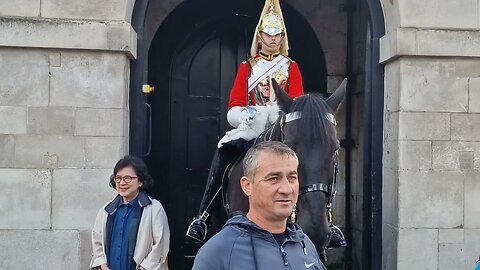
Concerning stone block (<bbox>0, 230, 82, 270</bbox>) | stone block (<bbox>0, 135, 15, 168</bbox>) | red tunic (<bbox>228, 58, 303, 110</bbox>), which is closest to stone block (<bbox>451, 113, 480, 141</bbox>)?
red tunic (<bbox>228, 58, 303, 110</bbox>)

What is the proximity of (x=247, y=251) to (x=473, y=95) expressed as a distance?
4.21 m

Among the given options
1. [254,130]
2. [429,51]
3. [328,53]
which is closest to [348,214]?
[328,53]

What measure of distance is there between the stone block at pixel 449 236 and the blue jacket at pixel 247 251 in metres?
3.68

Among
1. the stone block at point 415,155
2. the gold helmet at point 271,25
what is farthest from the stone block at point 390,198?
the gold helmet at point 271,25

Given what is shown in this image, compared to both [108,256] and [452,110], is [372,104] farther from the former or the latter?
[108,256]

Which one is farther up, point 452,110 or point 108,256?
point 452,110

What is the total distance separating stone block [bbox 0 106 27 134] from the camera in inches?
213

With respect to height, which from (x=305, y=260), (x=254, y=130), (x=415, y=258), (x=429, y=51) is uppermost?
(x=429, y=51)

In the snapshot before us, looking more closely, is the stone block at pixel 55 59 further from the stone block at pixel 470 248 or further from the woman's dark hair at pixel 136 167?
the stone block at pixel 470 248

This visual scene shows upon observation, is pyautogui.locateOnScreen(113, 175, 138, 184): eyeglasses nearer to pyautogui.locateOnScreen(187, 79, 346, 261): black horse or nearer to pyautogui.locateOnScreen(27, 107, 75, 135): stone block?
pyautogui.locateOnScreen(187, 79, 346, 261): black horse

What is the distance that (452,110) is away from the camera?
577 centimetres

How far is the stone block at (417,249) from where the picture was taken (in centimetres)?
565

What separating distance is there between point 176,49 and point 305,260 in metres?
5.82

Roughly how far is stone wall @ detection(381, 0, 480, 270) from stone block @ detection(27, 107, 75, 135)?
2.98 metres
